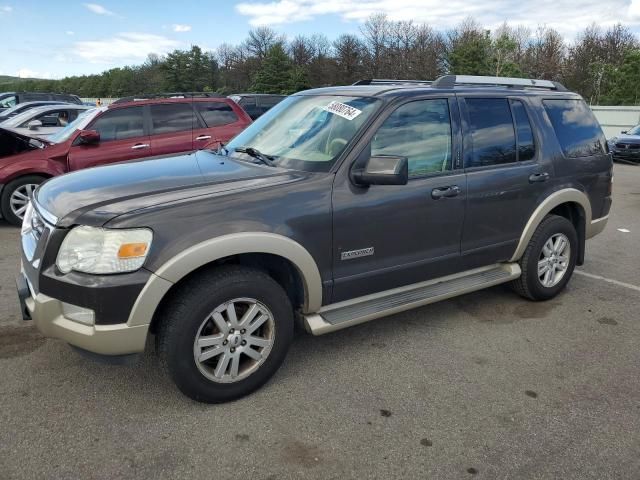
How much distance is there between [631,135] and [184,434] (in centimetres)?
1942

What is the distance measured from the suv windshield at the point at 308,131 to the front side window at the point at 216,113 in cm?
453

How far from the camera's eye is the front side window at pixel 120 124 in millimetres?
7730

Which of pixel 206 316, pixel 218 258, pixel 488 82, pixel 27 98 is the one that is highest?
pixel 27 98

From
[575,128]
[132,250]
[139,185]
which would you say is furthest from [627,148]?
[132,250]

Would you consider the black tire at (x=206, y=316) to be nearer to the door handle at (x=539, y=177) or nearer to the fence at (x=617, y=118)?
the door handle at (x=539, y=177)

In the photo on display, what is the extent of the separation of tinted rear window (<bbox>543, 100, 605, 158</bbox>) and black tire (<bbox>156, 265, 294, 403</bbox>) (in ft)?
9.69

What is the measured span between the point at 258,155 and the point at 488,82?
202 cm

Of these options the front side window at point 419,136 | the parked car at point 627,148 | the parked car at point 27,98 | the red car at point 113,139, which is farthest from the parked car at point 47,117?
the parked car at point 627,148

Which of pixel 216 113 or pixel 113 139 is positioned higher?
pixel 216 113

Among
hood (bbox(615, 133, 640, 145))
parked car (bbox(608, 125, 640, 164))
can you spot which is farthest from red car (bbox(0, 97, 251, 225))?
hood (bbox(615, 133, 640, 145))

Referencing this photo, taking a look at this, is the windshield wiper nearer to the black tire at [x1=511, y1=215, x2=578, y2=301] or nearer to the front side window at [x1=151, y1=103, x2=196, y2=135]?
the black tire at [x1=511, y1=215, x2=578, y2=301]

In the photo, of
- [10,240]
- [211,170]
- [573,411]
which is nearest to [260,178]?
[211,170]

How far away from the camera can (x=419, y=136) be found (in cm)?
366

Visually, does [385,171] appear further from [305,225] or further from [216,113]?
[216,113]
